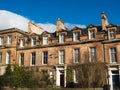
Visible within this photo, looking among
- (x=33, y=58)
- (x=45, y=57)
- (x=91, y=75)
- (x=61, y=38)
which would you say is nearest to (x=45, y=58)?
(x=45, y=57)

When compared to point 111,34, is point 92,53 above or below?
below

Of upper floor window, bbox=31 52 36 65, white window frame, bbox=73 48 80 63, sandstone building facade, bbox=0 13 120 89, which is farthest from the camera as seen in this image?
upper floor window, bbox=31 52 36 65

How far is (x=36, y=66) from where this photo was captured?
40.5m

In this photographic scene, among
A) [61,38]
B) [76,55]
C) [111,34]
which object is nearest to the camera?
[111,34]

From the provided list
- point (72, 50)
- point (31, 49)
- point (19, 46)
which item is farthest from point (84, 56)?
point (19, 46)

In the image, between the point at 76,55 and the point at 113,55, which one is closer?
the point at 113,55

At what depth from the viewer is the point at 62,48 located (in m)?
38.7

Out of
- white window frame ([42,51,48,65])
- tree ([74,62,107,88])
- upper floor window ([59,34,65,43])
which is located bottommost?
tree ([74,62,107,88])

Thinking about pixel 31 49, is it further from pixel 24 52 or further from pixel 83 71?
pixel 83 71

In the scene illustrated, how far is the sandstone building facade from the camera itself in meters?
34.6

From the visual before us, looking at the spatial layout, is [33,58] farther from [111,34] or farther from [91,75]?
[91,75]

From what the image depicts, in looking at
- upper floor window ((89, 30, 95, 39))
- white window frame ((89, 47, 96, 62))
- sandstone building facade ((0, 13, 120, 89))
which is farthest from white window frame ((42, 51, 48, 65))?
upper floor window ((89, 30, 95, 39))

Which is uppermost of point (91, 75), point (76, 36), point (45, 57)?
point (76, 36)

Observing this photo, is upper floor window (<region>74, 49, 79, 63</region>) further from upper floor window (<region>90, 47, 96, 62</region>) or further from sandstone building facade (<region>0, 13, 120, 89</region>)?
upper floor window (<region>90, 47, 96, 62</region>)
